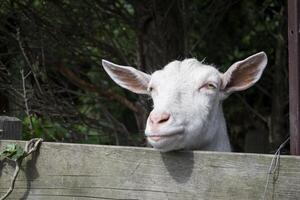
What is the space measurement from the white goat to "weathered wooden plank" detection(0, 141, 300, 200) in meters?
0.27

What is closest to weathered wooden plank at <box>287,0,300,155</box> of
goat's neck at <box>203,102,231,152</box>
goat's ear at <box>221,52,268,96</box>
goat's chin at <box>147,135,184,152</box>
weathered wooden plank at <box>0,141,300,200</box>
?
weathered wooden plank at <box>0,141,300,200</box>

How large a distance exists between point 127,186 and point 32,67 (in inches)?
126

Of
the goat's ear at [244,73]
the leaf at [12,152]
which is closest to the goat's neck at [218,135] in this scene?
the goat's ear at [244,73]

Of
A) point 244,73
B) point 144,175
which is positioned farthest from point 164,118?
point 244,73

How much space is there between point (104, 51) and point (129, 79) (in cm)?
262

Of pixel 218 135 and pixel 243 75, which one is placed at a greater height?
pixel 243 75

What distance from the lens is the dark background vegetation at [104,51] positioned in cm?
602

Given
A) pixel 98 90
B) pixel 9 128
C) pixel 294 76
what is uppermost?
pixel 294 76

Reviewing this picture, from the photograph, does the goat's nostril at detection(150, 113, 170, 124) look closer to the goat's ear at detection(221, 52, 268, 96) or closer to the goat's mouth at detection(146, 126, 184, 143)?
the goat's mouth at detection(146, 126, 184, 143)

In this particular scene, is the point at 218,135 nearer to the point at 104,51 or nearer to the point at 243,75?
the point at 243,75

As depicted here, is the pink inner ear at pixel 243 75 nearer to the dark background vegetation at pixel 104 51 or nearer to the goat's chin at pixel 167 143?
the goat's chin at pixel 167 143

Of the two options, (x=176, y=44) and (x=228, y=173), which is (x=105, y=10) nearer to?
(x=176, y=44)

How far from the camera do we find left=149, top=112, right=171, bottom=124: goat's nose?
9.98 ft

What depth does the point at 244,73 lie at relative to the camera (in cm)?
396
